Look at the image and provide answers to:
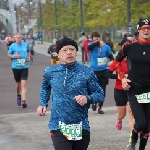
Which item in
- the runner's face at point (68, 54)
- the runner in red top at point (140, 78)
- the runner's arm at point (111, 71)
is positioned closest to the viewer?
the runner's face at point (68, 54)

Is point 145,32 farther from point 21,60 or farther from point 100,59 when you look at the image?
point 21,60

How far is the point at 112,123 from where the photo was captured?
10445 millimetres

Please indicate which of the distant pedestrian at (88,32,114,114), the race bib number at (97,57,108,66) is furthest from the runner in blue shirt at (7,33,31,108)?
the race bib number at (97,57,108,66)

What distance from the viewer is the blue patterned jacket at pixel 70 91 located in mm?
5477

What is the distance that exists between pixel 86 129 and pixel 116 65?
2.51 m

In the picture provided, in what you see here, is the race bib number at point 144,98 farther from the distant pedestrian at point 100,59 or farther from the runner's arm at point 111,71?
the distant pedestrian at point 100,59

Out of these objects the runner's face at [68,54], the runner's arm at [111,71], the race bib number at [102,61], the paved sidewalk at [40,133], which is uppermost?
the runner's face at [68,54]

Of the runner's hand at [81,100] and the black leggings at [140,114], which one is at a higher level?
the runner's hand at [81,100]

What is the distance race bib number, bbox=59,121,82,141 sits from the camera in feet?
17.9

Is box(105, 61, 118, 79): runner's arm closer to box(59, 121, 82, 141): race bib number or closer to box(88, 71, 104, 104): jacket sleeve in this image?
box(88, 71, 104, 104): jacket sleeve

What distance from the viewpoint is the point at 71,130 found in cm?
544

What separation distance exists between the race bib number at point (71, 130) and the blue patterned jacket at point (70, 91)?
36 millimetres

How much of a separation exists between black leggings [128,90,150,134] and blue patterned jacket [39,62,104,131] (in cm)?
189

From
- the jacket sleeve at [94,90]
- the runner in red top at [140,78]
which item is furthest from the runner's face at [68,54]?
the runner in red top at [140,78]
